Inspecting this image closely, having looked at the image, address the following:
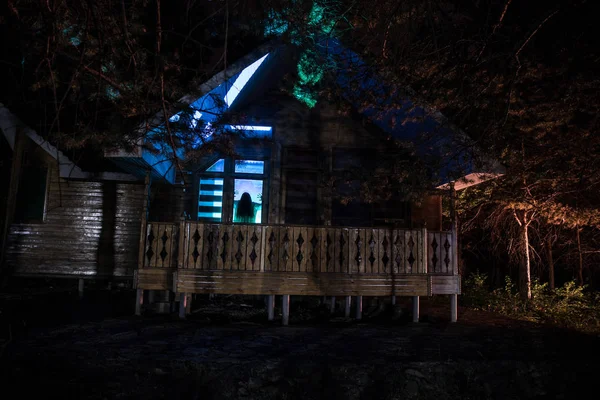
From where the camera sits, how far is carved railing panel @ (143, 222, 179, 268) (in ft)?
30.7

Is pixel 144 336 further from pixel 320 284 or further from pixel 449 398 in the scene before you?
pixel 449 398

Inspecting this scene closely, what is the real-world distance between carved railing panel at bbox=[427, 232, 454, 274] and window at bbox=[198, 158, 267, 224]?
4949 mm

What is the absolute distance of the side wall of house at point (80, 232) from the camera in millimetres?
11734

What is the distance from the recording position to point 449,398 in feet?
20.0

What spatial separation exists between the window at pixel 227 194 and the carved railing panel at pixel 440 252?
495 cm

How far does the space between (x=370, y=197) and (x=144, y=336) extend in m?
6.18

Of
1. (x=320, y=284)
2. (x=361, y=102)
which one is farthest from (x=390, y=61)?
(x=320, y=284)

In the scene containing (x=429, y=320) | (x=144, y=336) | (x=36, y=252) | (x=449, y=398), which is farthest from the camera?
(x=36, y=252)

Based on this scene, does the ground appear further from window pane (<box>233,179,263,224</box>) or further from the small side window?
window pane (<box>233,179,263,224</box>)

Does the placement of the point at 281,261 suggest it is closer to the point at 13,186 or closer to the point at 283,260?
the point at 283,260

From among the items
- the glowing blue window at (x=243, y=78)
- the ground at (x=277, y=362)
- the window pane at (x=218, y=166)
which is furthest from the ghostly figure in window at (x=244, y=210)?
the ground at (x=277, y=362)

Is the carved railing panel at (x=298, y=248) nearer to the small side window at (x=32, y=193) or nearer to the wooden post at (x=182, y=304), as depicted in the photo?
the wooden post at (x=182, y=304)

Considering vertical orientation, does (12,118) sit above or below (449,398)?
above

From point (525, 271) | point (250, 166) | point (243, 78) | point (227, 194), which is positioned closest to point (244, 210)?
point (227, 194)
